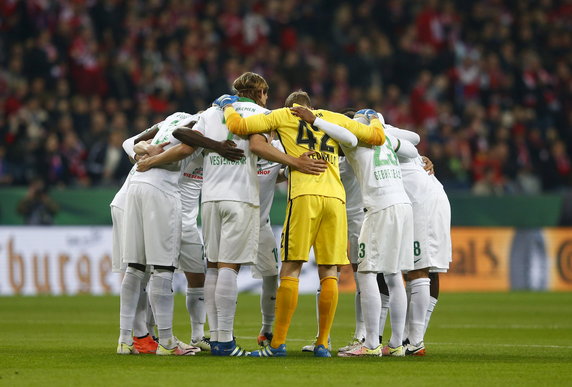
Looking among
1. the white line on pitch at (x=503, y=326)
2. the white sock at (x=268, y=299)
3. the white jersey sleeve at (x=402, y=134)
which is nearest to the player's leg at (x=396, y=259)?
the white jersey sleeve at (x=402, y=134)

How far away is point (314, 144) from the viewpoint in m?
9.96

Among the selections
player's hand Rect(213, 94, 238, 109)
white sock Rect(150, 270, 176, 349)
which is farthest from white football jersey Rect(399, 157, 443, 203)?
white sock Rect(150, 270, 176, 349)

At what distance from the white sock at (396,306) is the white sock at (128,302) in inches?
93.7

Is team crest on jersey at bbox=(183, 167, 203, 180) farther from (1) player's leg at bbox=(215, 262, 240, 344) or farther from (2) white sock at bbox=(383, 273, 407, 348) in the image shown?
(2) white sock at bbox=(383, 273, 407, 348)

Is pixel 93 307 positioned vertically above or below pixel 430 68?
below

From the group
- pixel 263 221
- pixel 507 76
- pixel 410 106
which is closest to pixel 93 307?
pixel 263 221

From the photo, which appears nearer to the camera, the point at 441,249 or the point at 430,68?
the point at 441,249

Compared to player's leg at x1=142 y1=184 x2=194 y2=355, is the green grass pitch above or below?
below

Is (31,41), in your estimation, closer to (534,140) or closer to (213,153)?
(534,140)

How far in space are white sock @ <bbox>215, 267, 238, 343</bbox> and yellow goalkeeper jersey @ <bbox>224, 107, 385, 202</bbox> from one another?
0.93 m

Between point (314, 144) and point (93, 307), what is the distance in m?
8.54

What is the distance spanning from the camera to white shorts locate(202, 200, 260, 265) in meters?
9.91

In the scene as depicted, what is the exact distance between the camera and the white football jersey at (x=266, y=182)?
10.8 m

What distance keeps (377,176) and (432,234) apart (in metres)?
1.17
